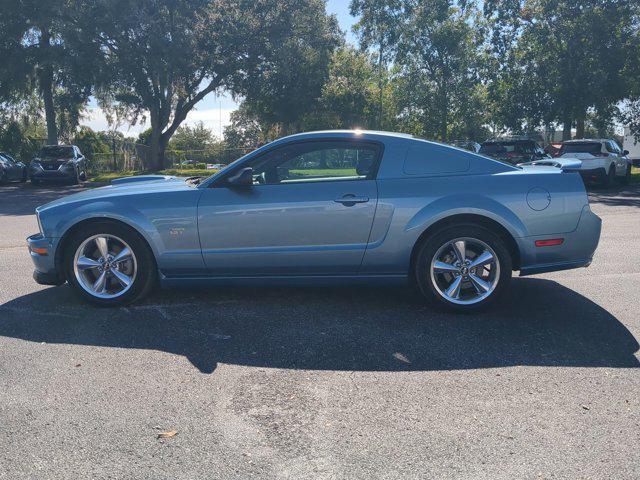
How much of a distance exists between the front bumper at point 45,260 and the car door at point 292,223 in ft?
4.43

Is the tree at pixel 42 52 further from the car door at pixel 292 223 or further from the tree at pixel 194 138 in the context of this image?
the tree at pixel 194 138

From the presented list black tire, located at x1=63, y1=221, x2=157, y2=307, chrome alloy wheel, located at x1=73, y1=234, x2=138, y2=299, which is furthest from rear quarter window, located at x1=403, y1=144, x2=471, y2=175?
chrome alloy wheel, located at x1=73, y1=234, x2=138, y2=299

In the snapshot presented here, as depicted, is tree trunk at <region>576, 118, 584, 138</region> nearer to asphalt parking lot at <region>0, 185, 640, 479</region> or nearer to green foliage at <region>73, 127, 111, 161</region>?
green foliage at <region>73, 127, 111, 161</region>

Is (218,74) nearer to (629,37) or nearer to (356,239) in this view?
(629,37)

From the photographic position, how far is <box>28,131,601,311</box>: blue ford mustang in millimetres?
5078

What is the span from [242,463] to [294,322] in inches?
83.7

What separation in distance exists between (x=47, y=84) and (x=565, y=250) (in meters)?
29.6

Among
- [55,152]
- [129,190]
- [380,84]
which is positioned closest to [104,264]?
[129,190]

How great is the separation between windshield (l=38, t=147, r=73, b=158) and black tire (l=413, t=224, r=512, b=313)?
22074mm

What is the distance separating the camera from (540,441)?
3.04 meters

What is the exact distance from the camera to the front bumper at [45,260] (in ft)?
17.5

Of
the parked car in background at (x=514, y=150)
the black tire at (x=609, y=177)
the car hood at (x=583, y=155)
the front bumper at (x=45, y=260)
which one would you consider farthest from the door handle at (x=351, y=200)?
the black tire at (x=609, y=177)

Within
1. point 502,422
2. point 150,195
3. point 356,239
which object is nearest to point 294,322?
point 356,239

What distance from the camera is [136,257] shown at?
17.2 feet
